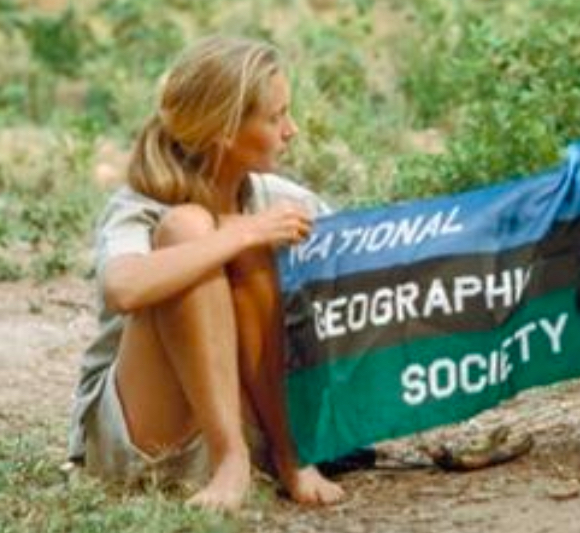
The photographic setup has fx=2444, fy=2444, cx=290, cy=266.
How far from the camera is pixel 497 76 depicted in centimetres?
672

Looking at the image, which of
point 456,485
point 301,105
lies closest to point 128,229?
point 456,485

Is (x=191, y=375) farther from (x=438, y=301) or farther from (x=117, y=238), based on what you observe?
(x=438, y=301)

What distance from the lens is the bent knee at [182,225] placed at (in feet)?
13.5

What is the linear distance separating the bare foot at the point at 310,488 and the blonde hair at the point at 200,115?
489 mm

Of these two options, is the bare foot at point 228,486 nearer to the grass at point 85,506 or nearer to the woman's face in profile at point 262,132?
the grass at point 85,506

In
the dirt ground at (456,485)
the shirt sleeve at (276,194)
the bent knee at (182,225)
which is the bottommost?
the dirt ground at (456,485)

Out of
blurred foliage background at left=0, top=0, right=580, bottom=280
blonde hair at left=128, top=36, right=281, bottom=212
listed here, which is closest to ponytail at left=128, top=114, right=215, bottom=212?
blonde hair at left=128, top=36, right=281, bottom=212

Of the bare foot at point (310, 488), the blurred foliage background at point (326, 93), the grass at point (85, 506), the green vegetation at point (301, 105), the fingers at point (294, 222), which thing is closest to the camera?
the grass at point (85, 506)

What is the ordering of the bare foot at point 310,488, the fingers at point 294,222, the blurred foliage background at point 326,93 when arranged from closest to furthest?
the fingers at point 294,222 → the bare foot at point 310,488 → the blurred foliage background at point 326,93

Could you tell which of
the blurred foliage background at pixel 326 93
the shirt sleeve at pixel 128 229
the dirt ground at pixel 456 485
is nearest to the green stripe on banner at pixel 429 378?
the dirt ground at pixel 456 485

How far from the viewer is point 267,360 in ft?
13.9

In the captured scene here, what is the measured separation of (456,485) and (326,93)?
4.06 m

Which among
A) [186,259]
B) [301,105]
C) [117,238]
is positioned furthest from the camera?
[301,105]

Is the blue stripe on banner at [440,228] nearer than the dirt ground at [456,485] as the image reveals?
No
